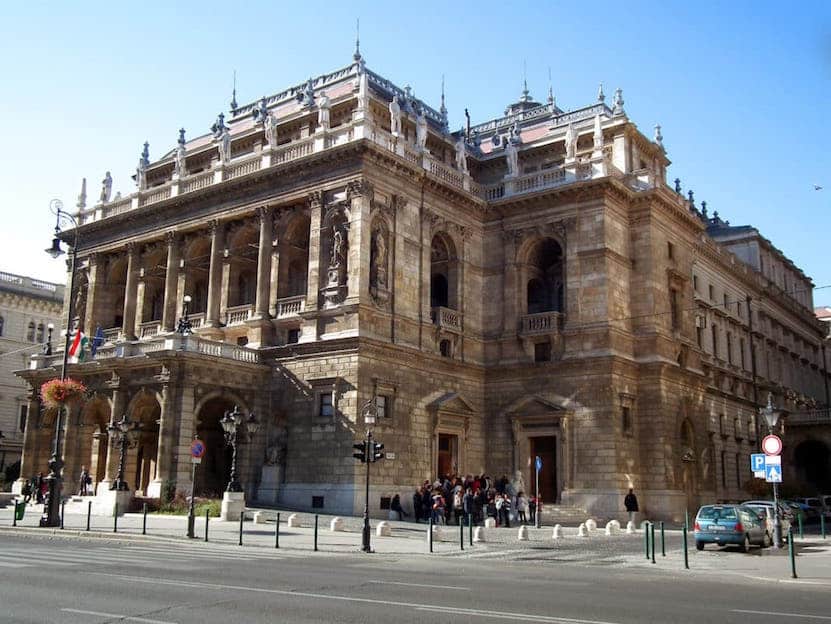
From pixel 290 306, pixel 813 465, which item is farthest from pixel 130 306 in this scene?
pixel 813 465

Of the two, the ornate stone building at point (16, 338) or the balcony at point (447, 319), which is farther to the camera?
the ornate stone building at point (16, 338)

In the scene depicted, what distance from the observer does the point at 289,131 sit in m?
49.8

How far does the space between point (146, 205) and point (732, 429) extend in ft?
125

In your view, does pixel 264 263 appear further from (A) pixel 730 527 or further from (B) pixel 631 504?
(A) pixel 730 527

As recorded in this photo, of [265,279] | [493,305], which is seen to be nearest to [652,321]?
[493,305]

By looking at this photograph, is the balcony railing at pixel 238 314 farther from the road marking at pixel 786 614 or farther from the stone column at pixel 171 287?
the road marking at pixel 786 614

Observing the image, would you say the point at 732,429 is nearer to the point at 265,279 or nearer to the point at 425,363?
the point at 425,363

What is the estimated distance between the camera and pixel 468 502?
35.8 metres

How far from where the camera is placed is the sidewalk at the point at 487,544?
21.7m

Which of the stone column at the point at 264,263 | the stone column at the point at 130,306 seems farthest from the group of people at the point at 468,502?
the stone column at the point at 130,306

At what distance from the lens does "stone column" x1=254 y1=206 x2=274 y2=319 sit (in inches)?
1679

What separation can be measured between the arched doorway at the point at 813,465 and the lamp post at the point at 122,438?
49811mm

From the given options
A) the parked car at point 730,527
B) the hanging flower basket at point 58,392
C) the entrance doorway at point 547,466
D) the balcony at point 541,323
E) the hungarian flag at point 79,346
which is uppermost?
the balcony at point 541,323

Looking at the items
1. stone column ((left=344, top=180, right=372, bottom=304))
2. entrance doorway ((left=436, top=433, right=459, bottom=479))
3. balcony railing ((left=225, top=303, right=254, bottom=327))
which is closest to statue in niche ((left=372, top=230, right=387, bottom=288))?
stone column ((left=344, top=180, right=372, bottom=304))
